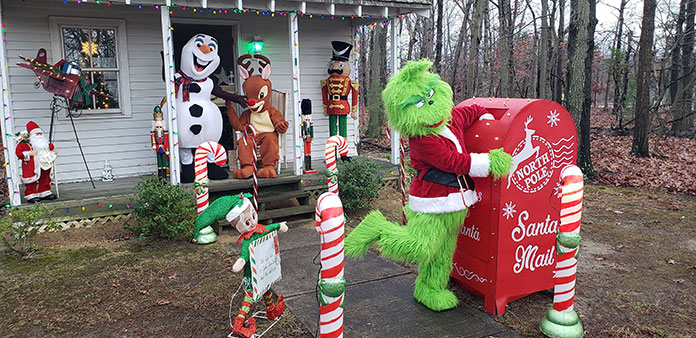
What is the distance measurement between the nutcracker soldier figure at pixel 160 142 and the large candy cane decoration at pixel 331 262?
4807 millimetres

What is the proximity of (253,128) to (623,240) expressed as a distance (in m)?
5.16

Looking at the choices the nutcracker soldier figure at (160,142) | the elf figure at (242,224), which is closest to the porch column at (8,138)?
the nutcracker soldier figure at (160,142)

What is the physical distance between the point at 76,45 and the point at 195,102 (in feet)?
7.14

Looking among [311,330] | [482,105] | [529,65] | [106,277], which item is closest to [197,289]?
[106,277]

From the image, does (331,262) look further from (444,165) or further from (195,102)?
(195,102)

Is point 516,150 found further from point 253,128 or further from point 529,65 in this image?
point 529,65

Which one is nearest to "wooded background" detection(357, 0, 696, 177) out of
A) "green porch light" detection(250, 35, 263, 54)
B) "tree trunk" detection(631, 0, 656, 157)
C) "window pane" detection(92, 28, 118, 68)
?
"tree trunk" detection(631, 0, 656, 157)

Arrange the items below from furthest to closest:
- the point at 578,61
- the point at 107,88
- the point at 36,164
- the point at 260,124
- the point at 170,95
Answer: the point at 578,61
the point at 107,88
the point at 260,124
the point at 170,95
the point at 36,164

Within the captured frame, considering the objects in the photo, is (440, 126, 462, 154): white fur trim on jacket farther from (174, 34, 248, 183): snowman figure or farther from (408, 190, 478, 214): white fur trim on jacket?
(174, 34, 248, 183): snowman figure

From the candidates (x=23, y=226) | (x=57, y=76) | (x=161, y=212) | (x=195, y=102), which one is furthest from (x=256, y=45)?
(x=23, y=226)

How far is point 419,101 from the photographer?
143 inches

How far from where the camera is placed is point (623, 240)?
6133mm

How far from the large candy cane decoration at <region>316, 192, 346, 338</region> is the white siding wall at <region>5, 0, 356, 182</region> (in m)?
6.06

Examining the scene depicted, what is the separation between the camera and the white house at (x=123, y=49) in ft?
22.7
